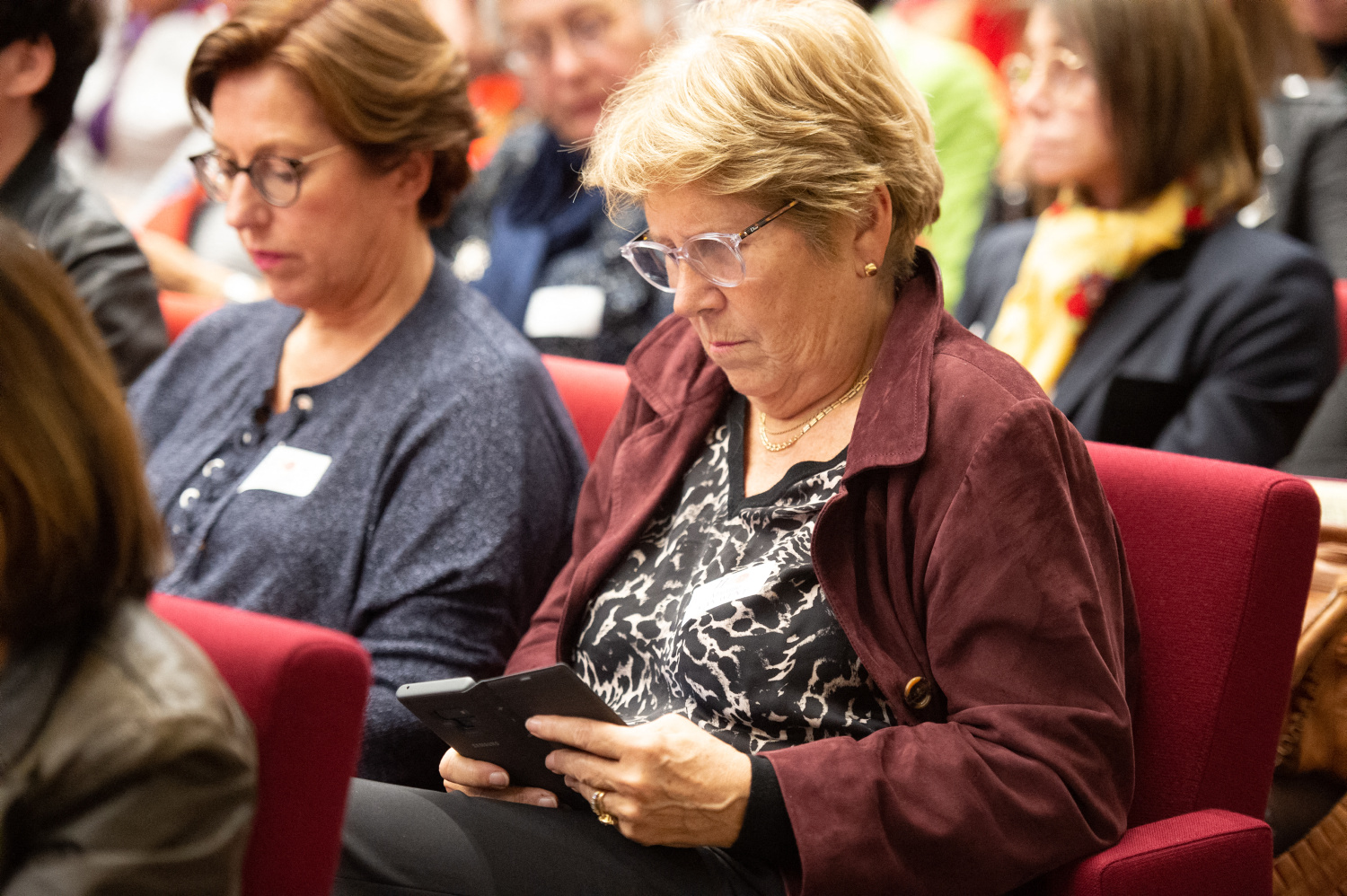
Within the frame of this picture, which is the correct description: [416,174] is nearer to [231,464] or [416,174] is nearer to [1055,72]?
[231,464]

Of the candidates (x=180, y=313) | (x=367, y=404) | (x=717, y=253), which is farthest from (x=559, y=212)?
(x=717, y=253)

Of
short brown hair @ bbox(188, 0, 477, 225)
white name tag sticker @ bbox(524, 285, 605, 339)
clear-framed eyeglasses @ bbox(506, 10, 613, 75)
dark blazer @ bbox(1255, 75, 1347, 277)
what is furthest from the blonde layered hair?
clear-framed eyeglasses @ bbox(506, 10, 613, 75)

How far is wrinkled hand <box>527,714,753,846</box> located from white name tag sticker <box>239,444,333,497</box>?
2.37ft

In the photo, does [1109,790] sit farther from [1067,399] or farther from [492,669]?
[1067,399]

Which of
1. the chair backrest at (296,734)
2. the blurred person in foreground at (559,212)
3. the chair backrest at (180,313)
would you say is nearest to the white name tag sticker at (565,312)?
the blurred person in foreground at (559,212)

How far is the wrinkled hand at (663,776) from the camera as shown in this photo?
4.36ft

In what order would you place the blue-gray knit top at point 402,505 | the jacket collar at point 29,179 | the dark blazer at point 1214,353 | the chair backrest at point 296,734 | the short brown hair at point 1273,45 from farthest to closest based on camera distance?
the short brown hair at point 1273,45
the jacket collar at point 29,179
the dark blazer at point 1214,353
the blue-gray knit top at point 402,505
the chair backrest at point 296,734

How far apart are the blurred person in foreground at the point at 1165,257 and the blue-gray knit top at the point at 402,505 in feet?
3.92

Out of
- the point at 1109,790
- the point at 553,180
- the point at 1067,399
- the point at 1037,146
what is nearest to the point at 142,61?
the point at 553,180

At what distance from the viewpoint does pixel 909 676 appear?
4.55 feet

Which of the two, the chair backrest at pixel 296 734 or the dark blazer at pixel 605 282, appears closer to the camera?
the chair backrest at pixel 296 734

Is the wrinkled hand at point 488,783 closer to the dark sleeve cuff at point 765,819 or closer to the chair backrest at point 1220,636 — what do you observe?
the dark sleeve cuff at point 765,819

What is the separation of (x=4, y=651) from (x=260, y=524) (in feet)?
3.00

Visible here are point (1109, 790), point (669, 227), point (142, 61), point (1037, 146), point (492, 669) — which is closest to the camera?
point (1109, 790)
